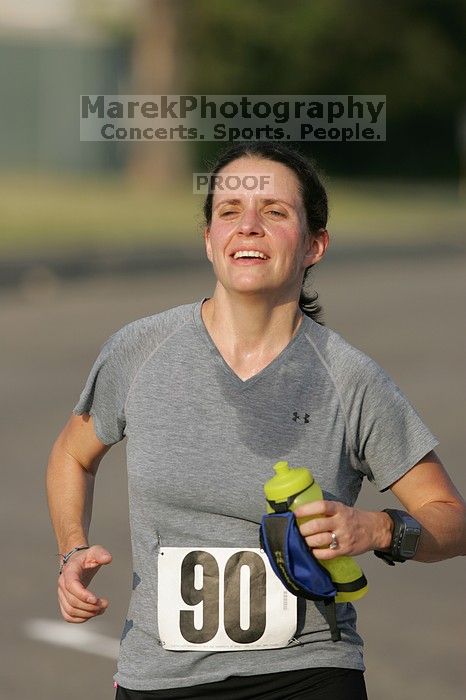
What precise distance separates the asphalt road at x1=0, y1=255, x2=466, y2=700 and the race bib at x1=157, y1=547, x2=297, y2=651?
2340 mm

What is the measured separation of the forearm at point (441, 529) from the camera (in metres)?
3.52

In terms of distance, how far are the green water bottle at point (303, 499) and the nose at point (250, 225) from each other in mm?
564

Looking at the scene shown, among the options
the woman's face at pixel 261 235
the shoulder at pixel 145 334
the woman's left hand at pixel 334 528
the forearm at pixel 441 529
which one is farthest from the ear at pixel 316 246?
the woman's left hand at pixel 334 528

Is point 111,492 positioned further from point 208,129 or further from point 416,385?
point 208,129

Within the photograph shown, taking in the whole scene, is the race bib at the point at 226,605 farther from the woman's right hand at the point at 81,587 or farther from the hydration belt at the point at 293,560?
the hydration belt at the point at 293,560

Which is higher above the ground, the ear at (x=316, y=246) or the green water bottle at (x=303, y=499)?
the ear at (x=316, y=246)

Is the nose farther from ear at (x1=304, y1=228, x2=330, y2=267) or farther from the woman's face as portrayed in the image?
ear at (x1=304, y1=228, x2=330, y2=267)

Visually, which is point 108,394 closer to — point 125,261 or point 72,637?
point 72,637

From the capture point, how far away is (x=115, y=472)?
9.57m

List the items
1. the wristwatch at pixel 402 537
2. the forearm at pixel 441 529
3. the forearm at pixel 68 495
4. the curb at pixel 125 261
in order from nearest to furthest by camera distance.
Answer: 1. the wristwatch at pixel 402 537
2. the forearm at pixel 441 529
3. the forearm at pixel 68 495
4. the curb at pixel 125 261

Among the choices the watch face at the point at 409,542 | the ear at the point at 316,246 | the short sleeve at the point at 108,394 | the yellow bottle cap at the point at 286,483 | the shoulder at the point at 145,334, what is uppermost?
the ear at the point at 316,246

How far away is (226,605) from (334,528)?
510mm

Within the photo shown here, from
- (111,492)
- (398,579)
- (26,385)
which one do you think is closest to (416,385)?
(26,385)

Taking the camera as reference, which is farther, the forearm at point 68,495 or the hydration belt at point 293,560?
the forearm at point 68,495
